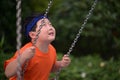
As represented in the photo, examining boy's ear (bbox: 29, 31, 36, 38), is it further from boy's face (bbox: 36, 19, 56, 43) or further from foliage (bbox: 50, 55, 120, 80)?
foliage (bbox: 50, 55, 120, 80)

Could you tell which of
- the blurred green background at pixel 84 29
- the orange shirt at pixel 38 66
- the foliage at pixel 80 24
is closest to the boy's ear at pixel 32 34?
the orange shirt at pixel 38 66

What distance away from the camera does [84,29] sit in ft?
24.7

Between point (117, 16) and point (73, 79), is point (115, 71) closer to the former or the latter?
point (73, 79)

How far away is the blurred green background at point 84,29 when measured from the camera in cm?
681

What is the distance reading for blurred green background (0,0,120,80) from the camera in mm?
6812

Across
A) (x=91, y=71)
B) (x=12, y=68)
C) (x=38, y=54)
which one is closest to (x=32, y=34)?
(x=38, y=54)

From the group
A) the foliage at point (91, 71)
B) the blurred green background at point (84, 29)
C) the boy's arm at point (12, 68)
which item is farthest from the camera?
the blurred green background at point (84, 29)

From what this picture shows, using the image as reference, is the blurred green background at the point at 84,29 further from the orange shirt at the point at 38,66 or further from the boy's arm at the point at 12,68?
the boy's arm at the point at 12,68

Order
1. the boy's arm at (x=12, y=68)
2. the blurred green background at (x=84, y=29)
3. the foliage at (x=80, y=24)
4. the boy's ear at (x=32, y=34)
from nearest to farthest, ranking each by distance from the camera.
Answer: the boy's arm at (x=12, y=68)
the boy's ear at (x=32, y=34)
the blurred green background at (x=84, y=29)
the foliage at (x=80, y=24)

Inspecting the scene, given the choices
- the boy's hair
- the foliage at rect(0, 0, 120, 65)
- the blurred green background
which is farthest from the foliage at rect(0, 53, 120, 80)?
the boy's hair

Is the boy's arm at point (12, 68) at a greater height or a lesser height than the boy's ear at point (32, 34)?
lesser

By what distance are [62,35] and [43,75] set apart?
455 centimetres

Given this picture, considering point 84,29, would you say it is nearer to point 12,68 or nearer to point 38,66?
point 38,66

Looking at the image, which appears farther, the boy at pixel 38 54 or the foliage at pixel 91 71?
the foliage at pixel 91 71
